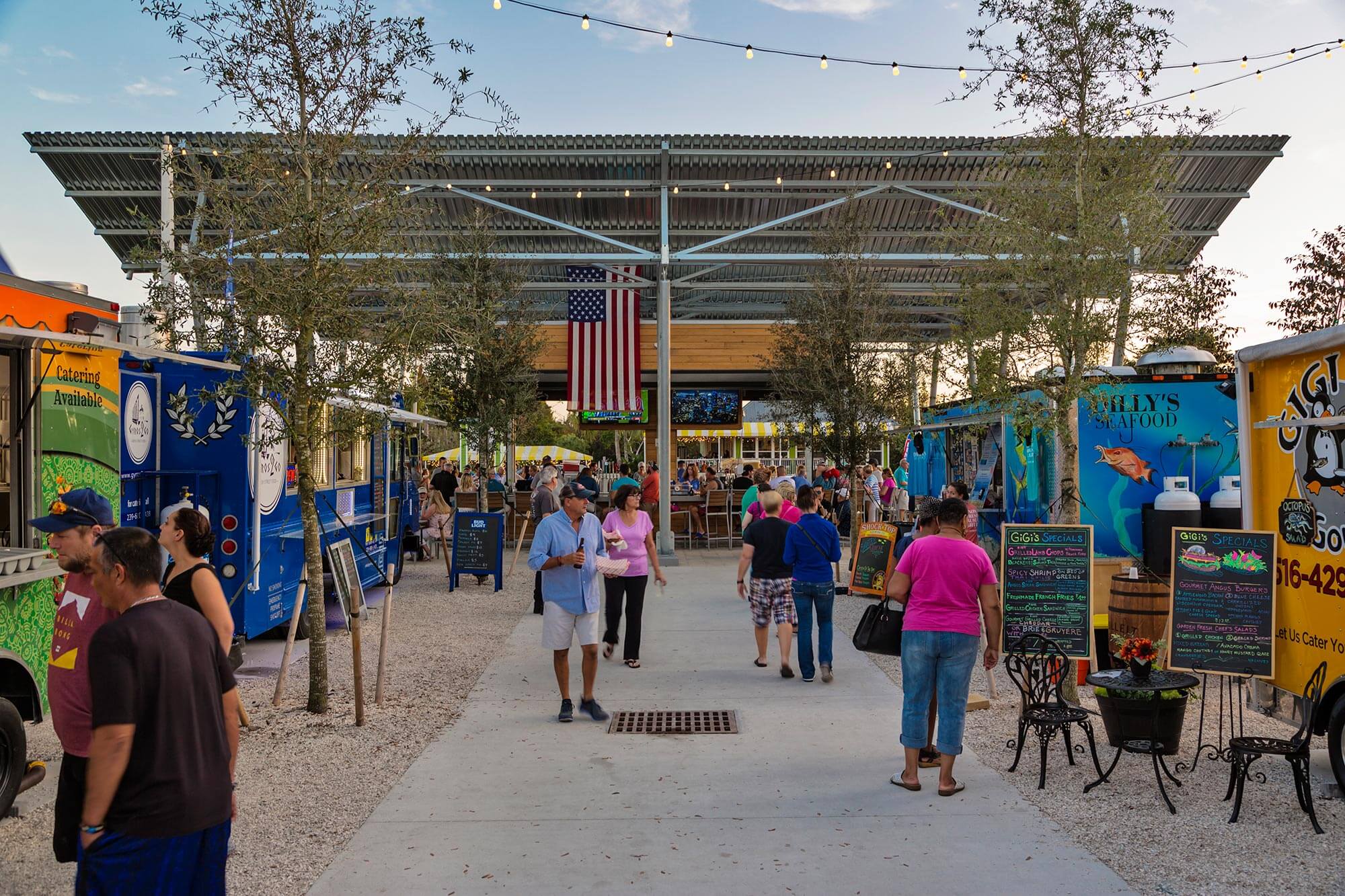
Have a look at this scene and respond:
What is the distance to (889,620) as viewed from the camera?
6340mm

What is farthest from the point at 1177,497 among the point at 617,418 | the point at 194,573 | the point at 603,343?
the point at 617,418

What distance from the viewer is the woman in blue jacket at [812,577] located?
26.7ft

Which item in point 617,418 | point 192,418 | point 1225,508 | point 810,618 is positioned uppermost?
point 617,418

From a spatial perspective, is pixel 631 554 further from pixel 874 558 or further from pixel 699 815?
pixel 874 558

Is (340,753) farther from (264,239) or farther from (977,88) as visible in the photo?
(977,88)

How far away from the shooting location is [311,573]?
735 cm

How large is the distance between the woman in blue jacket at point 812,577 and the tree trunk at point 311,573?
11.7ft

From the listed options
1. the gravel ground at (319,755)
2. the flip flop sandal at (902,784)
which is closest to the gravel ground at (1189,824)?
the flip flop sandal at (902,784)

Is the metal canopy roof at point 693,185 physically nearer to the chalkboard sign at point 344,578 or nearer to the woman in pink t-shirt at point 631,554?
the woman in pink t-shirt at point 631,554

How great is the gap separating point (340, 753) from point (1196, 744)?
212 inches

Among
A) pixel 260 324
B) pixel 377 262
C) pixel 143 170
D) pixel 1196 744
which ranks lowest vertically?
pixel 1196 744

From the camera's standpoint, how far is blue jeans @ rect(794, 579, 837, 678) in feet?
26.9

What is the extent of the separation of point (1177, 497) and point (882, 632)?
16.7 feet

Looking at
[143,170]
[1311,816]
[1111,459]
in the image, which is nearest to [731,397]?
[143,170]
